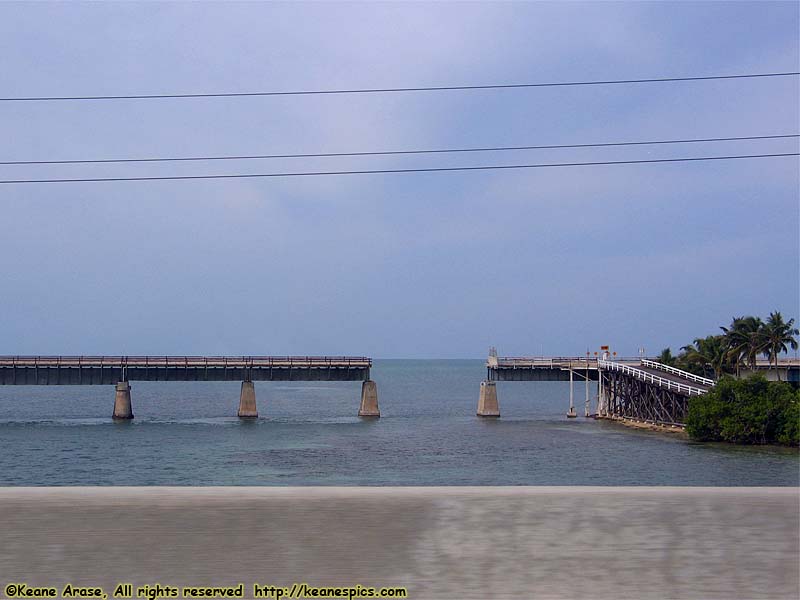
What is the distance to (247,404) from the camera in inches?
3263

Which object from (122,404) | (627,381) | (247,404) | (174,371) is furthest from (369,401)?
(627,381)

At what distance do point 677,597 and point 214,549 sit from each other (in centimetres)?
446

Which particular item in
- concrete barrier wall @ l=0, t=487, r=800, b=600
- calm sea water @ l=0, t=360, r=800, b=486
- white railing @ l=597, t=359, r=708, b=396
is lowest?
calm sea water @ l=0, t=360, r=800, b=486

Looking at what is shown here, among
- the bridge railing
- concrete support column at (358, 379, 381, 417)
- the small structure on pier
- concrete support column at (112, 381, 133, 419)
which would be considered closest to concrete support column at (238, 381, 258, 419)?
the small structure on pier

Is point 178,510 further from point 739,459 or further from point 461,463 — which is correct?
point 739,459

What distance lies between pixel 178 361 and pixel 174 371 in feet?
3.67

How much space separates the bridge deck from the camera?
78875mm

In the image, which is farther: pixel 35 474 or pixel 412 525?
pixel 35 474

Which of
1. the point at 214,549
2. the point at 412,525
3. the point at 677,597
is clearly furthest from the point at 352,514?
the point at 677,597

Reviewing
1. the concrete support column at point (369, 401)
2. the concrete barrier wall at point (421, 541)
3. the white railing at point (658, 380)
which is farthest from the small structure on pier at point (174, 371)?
the concrete barrier wall at point (421, 541)

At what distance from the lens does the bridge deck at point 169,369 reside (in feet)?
259

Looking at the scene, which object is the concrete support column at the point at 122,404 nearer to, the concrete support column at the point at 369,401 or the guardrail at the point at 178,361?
the guardrail at the point at 178,361

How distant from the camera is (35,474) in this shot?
Answer: 44.4 metres

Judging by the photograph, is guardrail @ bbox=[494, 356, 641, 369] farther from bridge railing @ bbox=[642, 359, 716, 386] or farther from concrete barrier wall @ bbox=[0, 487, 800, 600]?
concrete barrier wall @ bbox=[0, 487, 800, 600]
